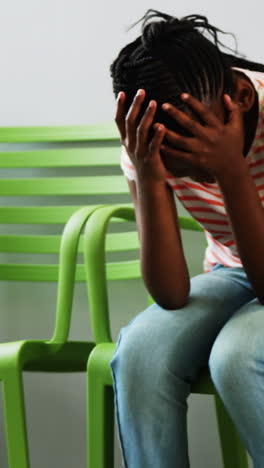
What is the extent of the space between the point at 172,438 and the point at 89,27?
3.63 ft

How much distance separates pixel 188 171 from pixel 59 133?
779 millimetres

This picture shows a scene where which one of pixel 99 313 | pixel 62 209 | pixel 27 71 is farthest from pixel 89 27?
pixel 99 313

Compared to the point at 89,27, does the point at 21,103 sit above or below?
below

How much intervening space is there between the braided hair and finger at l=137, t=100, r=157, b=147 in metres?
0.02

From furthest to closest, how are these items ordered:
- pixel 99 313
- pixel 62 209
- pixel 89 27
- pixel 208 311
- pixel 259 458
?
pixel 89 27 → pixel 62 209 → pixel 99 313 → pixel 208 311 → pixel 259 458

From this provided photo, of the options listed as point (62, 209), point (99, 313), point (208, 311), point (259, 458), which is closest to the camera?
point (259, 458)

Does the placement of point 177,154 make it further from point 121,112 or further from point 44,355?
point 44,355

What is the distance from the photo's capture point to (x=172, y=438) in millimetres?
1104

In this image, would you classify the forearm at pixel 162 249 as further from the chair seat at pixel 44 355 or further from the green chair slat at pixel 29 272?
the green chair slat at pixel 29 272

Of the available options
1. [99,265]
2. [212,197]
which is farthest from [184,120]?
[99,265]

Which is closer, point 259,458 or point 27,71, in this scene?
point 259,458

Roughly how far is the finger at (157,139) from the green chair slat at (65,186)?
683 millimetres

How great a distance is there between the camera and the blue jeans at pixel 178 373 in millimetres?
1046

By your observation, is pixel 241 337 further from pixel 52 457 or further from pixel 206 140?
pixel 52 457
